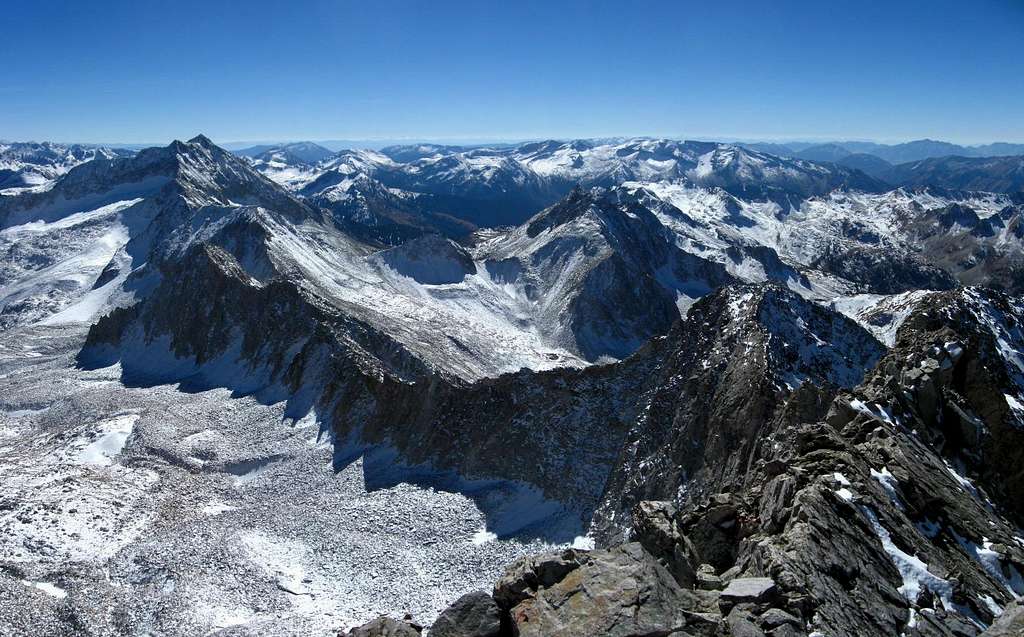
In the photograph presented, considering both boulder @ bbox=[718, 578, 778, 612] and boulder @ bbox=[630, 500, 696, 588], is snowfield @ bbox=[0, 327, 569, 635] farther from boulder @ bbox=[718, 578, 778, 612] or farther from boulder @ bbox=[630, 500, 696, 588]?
boulder @ bbox=[718, 578, 778, 612]

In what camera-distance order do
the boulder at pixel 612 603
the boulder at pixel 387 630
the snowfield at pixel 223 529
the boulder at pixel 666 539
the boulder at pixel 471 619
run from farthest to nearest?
the snowfield at pixel 223 529
the boulder at pixel 666 539
the boulder at pixel 387 630
the boulder at pixel 471 619
the boulder at pixel 612 603

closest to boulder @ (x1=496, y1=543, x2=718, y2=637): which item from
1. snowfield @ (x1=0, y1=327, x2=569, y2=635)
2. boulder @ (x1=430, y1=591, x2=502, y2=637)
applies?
boulder @ (x1=430, y1=591, x2=502, y2=637)

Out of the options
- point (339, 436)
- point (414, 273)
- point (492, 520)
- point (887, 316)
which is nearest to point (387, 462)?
point (339, 436)

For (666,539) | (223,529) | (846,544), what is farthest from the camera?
(223,529)

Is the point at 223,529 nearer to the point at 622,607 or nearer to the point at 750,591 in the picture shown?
the point at 622,607

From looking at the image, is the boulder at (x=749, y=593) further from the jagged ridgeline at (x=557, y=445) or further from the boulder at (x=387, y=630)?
the boulder at (x=387, y=630)

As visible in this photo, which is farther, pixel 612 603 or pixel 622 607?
pixel 612 603

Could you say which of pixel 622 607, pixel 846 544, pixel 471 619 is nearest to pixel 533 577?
pixel 471 619

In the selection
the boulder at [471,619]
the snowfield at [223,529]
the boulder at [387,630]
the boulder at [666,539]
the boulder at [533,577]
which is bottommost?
the snowfield at [223,529]

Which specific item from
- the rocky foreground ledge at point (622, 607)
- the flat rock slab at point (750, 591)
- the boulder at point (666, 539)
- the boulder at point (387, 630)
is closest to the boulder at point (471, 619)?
the rocky foreground ledge at point (622, 607)
